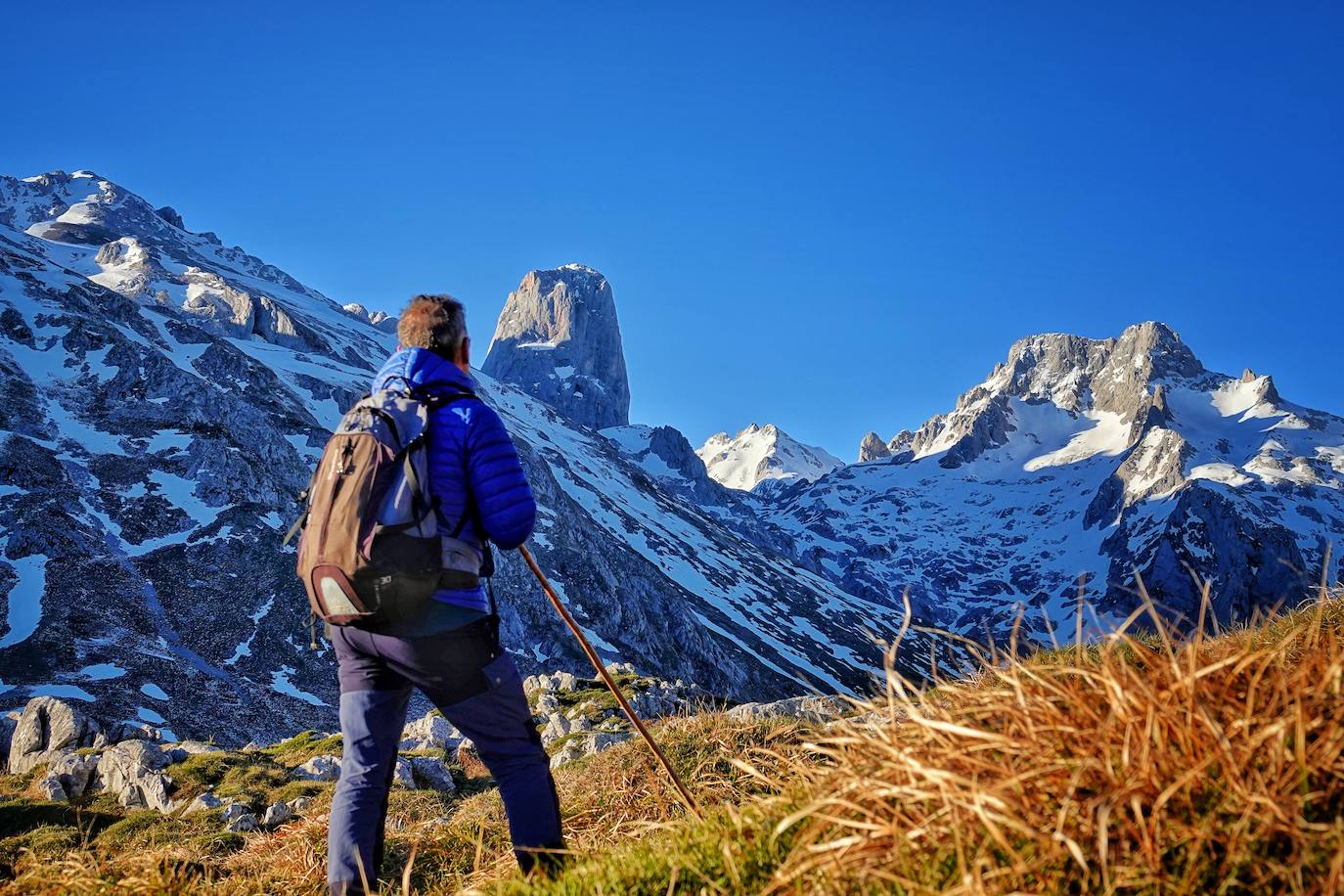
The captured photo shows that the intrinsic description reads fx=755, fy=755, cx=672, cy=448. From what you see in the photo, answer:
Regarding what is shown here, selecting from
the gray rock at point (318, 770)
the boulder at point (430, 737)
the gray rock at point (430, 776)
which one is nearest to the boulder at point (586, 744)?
the gray rock at point (430, 776)

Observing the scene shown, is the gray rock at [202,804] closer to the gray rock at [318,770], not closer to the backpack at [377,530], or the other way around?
the gray rock at [318,770]

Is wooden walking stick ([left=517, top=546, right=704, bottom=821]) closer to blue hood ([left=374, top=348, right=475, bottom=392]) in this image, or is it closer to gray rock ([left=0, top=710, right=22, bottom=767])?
blue hood ([left=374, top=348, right=475, bottom=392])

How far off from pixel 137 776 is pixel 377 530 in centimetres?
1186

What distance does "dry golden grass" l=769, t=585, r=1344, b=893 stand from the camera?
1646 mm

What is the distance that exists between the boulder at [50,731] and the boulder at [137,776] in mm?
5682

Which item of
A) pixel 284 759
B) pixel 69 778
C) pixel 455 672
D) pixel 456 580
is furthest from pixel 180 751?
pixel 456 580

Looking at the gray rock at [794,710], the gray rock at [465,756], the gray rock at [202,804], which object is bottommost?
the gray rock at [202,804]

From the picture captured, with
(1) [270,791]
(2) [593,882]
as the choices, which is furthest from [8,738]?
(2) [593,882]

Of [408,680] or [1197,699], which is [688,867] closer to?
[1197,699]

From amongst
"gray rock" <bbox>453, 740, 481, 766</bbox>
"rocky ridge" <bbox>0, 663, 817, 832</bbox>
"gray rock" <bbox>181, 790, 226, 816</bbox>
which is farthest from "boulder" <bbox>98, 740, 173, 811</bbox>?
"gray rock" <bbox>453, 740, 481, 766</bbox>

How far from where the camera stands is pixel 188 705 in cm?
4488

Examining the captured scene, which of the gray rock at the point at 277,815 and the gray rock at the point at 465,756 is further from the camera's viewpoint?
the gray rock at the point at 465,756

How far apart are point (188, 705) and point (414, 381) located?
2027 inches

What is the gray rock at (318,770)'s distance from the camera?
12.0 meters
